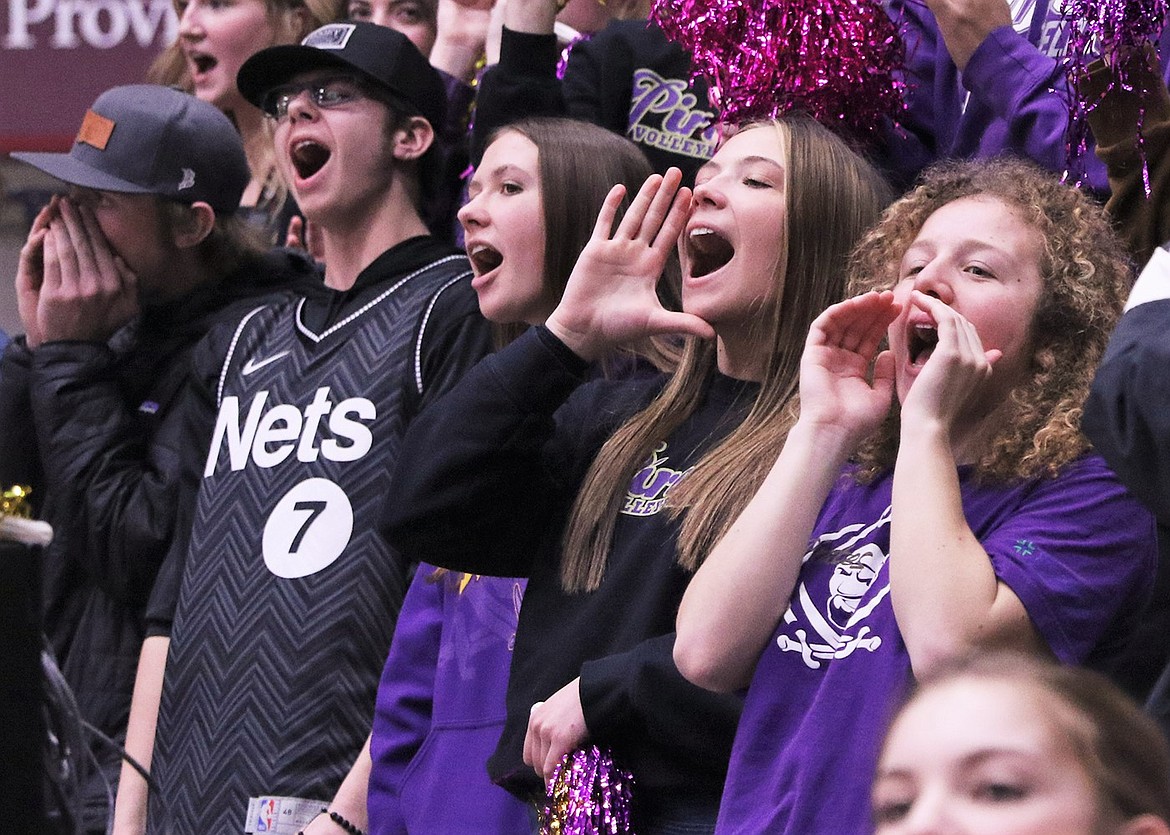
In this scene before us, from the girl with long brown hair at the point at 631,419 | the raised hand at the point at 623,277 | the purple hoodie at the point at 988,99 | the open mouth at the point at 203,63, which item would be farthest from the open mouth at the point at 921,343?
the open mouth at the point at 203,63

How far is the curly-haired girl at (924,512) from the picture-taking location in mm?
2330

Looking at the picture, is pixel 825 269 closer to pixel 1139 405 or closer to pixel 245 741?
pixel 1139 405

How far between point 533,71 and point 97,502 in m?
1.22

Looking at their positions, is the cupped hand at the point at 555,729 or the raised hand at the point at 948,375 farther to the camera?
the cupped hand at the point at 555,729

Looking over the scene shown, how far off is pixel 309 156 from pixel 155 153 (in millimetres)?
480

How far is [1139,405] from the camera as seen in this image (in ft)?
7.09

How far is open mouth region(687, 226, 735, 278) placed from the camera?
10.00 ft

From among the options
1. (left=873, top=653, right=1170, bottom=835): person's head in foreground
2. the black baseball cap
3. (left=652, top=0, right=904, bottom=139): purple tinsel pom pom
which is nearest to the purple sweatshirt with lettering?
the black baseball cap

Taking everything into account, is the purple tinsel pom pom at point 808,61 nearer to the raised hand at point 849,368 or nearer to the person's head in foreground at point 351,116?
the raised hand at point 849,368

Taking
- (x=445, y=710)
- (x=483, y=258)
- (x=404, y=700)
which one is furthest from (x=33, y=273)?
(x=445, y=710)

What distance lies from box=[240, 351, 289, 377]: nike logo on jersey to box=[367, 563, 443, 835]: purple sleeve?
24.4 inches

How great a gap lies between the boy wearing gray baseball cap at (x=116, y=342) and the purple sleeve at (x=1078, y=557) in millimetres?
2066

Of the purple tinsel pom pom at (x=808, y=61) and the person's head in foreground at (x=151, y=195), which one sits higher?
the purple tinsel pom pom at (x=808, y=61)

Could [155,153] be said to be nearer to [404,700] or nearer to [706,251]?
[404,700]
